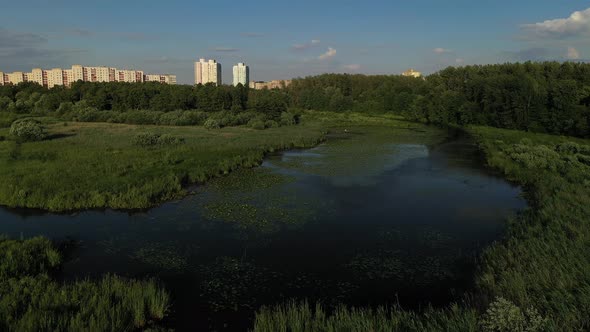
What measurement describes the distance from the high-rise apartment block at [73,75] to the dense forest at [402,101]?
4938cm

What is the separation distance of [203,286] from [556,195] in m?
19.2

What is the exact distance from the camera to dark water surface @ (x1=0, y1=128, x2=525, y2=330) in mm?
12914

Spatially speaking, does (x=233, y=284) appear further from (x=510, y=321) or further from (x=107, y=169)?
(x=107, y=169)

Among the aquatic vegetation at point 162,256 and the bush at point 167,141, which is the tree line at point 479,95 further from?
the aquatic vegetation at point 162,256

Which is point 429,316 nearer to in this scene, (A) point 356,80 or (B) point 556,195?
(B) point 556,195

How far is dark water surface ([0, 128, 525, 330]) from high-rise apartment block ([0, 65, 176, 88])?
137 metres

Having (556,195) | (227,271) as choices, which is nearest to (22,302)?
(227,271)

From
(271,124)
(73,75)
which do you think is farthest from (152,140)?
(73,75)

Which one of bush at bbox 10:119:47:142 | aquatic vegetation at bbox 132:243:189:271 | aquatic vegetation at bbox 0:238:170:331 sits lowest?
aquatic vegetation at bbox 132:243:189:271

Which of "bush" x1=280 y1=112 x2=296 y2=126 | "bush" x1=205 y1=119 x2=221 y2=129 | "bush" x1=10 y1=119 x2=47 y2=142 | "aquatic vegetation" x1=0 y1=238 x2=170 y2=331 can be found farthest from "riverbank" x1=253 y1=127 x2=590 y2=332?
"bush" x1=280 y1=112 x2=296 y2=126

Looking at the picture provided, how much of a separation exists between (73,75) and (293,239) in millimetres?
160445

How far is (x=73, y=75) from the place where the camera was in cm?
14838

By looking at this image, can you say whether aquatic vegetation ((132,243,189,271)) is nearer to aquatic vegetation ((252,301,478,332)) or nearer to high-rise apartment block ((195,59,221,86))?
aquatic vegetation ((252,301,478,332))

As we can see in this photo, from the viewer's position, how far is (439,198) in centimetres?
2473
